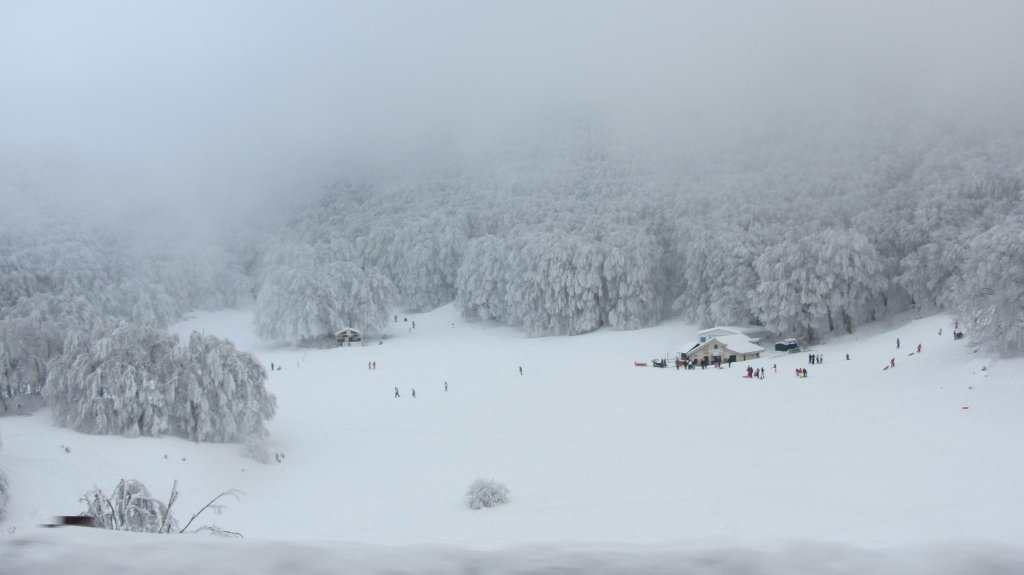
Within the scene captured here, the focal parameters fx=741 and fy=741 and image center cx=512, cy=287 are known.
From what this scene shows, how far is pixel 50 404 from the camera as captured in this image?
88.1 feet

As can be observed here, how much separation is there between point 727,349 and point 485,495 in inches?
1099

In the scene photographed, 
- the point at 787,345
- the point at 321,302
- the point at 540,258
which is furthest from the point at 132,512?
the point at 321,302

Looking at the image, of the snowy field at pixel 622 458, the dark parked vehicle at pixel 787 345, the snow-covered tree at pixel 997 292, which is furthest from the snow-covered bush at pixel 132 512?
the dark parked vehicle at pixel 787 345

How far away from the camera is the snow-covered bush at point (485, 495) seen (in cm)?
1878

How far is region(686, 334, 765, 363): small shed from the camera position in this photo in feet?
Answer: 142

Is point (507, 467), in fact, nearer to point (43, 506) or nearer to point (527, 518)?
point (527, 518)

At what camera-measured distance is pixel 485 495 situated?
744 inches

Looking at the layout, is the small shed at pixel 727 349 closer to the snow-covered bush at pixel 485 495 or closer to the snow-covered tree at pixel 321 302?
the snow-covered bush at pixel 485 495

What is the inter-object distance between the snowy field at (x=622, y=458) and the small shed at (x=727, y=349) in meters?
4.93

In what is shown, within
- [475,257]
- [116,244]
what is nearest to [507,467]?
[475,257]

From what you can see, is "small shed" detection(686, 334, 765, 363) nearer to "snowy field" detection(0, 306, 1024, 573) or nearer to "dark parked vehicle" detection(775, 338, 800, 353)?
"dark parked vehicle" detection(775, 338, 800, 353)

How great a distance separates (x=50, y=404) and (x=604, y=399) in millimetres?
21075

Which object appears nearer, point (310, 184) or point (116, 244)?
point (116, 244)

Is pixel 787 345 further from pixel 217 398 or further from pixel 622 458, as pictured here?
pixel 217 398
